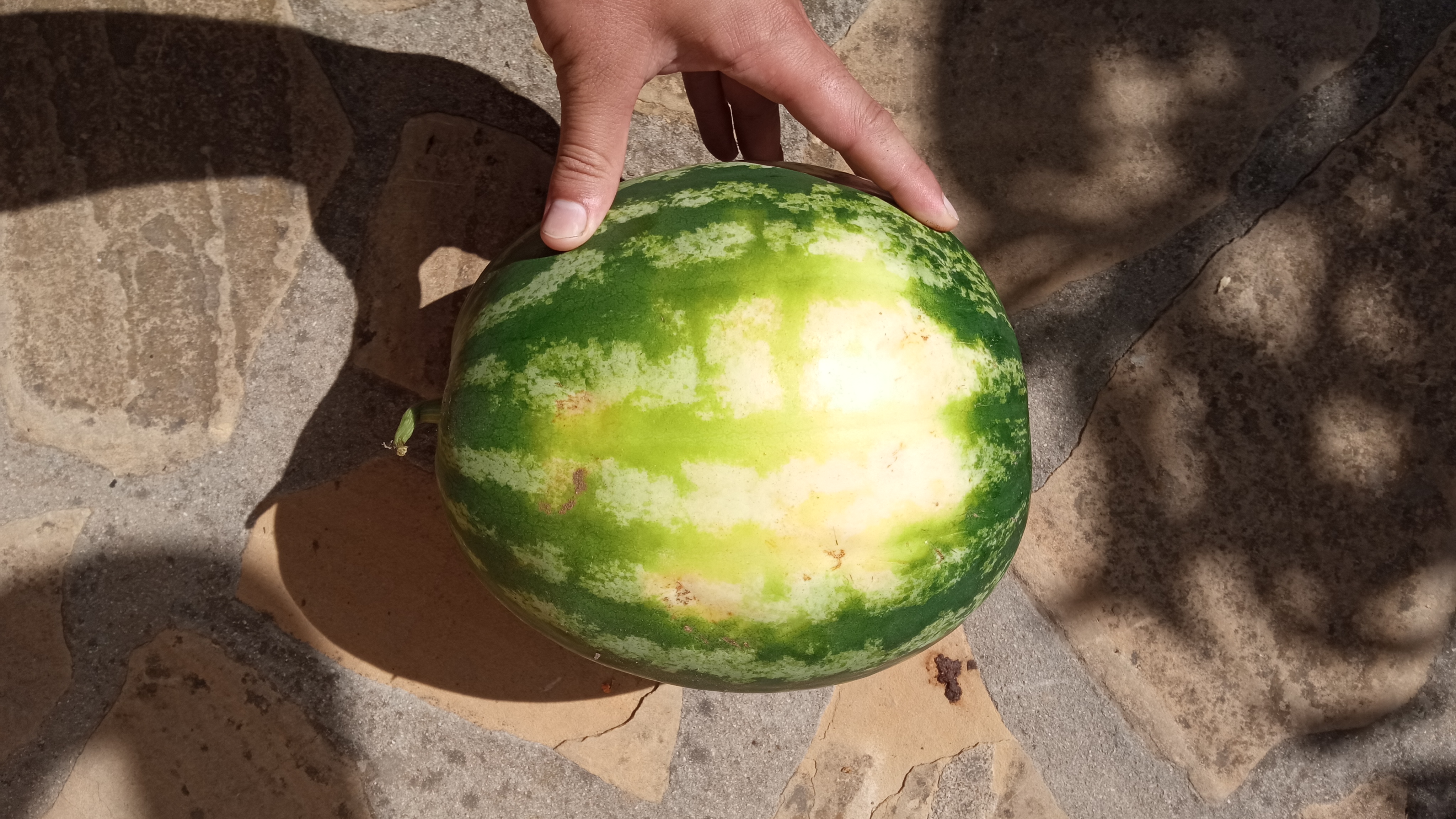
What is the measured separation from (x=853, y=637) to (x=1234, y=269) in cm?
152

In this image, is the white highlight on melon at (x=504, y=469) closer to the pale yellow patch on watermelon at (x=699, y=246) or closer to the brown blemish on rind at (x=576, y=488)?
the brown blemish on rind at (x=576, y=488)

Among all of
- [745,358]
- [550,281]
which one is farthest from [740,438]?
[550,281]

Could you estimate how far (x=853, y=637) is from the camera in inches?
58.6

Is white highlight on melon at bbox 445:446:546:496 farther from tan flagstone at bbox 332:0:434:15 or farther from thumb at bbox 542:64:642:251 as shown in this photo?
tan flagstone at bbox 332:0:434:15

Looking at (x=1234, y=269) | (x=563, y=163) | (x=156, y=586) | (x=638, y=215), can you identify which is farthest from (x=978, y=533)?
(x=156, y=586)

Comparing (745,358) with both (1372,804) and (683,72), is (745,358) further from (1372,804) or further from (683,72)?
(1372,804)

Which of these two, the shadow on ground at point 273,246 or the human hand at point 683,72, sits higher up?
the human hand at point 683,72

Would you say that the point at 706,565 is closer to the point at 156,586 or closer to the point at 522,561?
the point at 522,561

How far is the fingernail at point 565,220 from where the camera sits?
61.3 inches

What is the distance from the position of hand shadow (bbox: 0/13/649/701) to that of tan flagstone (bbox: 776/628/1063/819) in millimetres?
522

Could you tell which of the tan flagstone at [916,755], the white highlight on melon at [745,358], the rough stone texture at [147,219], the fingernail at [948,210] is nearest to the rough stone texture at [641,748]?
the tan flagstone at [916,755]

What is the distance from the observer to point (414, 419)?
1.74 metres

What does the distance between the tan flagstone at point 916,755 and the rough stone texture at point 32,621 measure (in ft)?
5.54

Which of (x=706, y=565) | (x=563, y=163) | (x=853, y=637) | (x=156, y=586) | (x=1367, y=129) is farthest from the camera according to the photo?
(x=1367, y=129)
